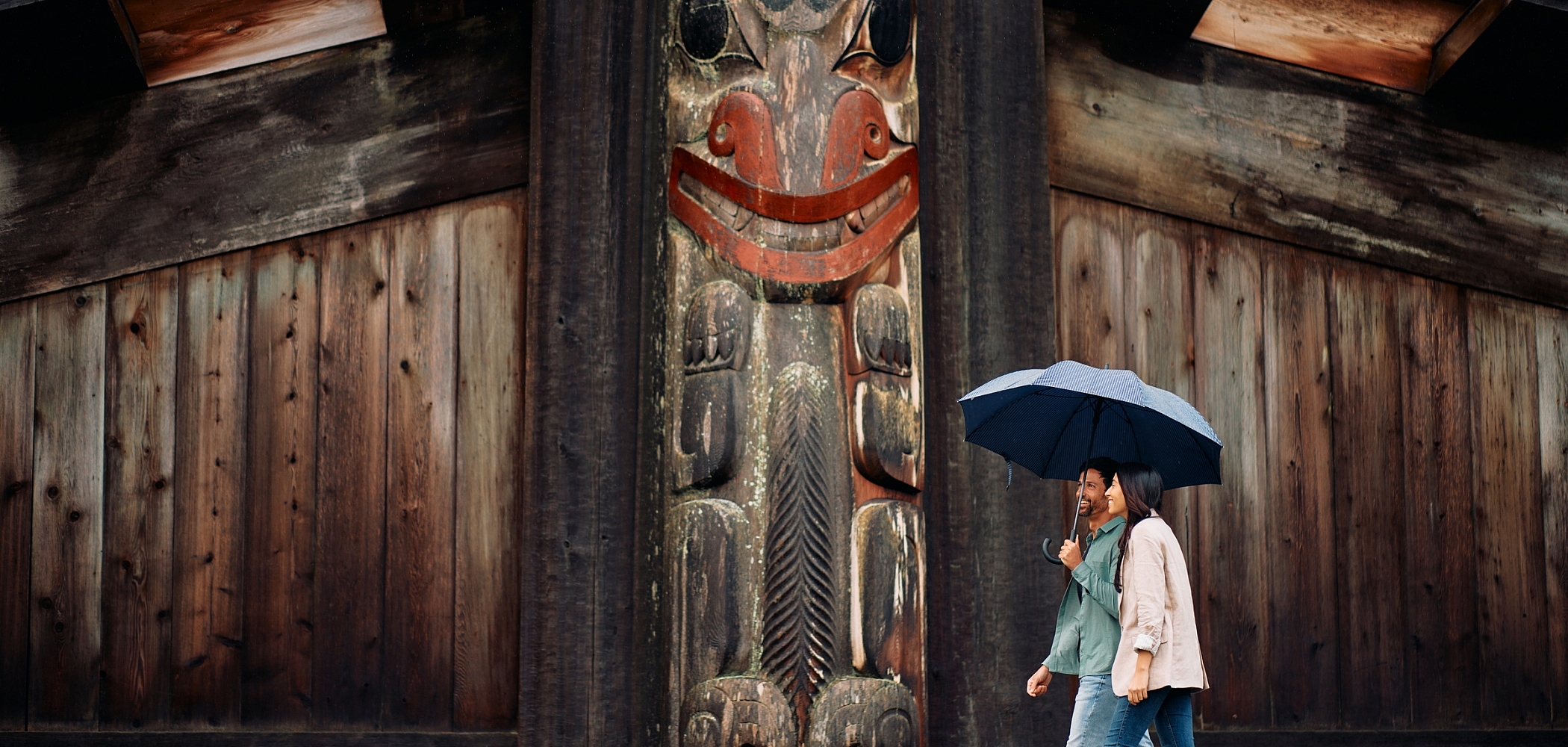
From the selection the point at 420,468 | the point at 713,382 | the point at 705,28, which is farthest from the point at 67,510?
the point at 705,28

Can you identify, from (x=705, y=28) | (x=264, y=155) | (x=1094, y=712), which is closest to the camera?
(x=1094, y=712)

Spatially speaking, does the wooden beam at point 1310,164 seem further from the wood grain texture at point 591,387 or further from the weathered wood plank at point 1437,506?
the wood grain texture at point 591,387

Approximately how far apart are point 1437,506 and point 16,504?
557cm

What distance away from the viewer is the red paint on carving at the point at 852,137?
4.27 meters

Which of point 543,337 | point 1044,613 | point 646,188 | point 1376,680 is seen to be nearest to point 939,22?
point 646,188

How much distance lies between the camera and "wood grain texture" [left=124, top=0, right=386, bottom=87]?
5180 mm

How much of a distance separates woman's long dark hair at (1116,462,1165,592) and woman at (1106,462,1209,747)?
0.04ft

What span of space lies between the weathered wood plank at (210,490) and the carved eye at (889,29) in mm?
2557

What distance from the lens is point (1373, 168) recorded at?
5.45 m

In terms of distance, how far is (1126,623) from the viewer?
11.0ft

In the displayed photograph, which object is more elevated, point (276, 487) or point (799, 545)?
point (276, 487)

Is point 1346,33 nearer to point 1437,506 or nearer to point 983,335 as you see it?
point 1437,506

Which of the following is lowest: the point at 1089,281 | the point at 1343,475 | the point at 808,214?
the point at 1343,475

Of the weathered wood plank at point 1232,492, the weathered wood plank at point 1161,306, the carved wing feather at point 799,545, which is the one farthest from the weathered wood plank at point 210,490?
the weathered wood plank at point 1232,492
